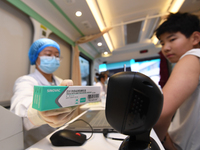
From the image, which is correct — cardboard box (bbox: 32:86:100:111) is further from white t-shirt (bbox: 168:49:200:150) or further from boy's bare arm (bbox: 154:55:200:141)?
white t-shirt (bbox: 168:49:200:150)

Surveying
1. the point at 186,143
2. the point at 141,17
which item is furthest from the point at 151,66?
the point at 186,143

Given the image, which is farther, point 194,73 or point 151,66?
point 151,66

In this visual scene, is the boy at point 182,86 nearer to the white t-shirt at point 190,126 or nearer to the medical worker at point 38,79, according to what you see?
the white t-shirt at point 190,126

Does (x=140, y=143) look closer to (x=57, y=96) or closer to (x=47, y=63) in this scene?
(x=57, y=96)

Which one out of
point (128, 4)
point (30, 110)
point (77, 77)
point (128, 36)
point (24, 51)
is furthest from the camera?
point (128, 36)

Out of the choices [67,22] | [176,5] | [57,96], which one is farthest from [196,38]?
[67,22]

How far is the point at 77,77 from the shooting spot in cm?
224

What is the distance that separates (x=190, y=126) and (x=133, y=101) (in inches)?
20.7

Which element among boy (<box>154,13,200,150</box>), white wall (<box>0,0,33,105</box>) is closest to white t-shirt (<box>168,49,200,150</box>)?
boy (<box>154,13,200,150</box>)

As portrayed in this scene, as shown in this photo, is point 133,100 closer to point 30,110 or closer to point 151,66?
point 30,110

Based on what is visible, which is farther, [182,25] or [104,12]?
[104,12]

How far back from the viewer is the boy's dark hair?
1.95ft

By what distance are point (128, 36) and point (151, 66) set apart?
172 centimetres

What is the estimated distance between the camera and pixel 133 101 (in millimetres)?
193
